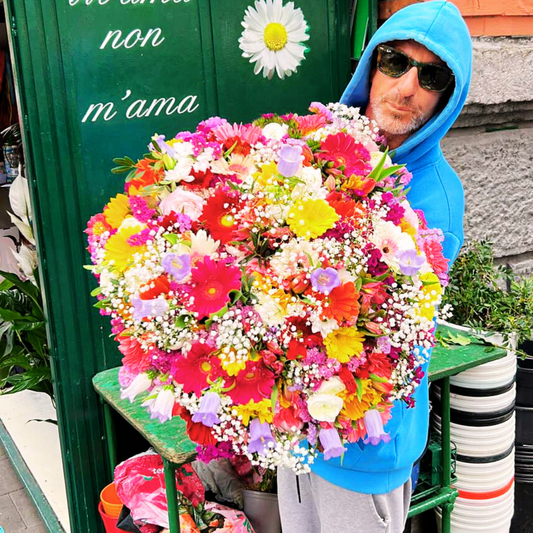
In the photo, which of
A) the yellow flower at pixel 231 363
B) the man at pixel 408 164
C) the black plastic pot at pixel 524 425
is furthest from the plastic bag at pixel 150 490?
the black plastic pot at pixel 524 425

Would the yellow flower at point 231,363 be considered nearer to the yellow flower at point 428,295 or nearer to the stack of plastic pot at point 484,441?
the yellow flower at point 428,295

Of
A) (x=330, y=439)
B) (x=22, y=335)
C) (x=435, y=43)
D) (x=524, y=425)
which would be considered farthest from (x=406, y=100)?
(x=22, y=335)

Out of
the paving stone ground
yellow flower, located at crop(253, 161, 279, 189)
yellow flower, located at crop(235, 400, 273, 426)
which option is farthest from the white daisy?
the paving stone ground

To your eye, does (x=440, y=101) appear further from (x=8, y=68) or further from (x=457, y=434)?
(x=8, y=68)

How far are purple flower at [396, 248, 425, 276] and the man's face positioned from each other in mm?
576

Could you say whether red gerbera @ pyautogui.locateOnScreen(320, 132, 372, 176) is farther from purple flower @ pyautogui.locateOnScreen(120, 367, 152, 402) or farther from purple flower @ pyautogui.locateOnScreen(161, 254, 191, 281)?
purple flower @ pyautogui.locateOnScreen(120, 367, 152, 402)

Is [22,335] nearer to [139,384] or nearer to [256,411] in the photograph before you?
[139,384]

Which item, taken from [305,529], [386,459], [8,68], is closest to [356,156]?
[386,459]

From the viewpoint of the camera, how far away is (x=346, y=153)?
150 centimetres

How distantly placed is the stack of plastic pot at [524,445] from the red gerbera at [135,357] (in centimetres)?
204

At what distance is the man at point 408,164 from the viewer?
1.73 meters

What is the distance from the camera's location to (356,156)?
1.51 metres

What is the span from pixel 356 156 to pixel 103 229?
0.66 m

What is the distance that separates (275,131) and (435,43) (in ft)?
1.80
